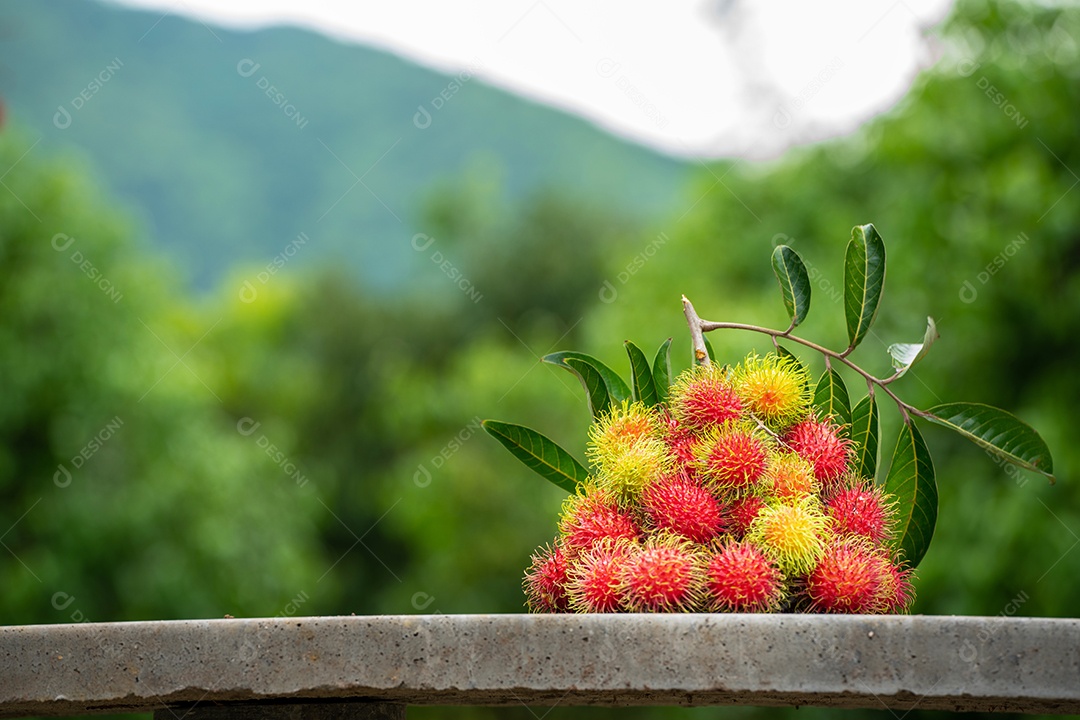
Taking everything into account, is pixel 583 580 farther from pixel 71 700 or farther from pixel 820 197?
pixel 820 197

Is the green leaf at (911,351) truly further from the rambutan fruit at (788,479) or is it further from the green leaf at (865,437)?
the rambutan fruit at (788,479)

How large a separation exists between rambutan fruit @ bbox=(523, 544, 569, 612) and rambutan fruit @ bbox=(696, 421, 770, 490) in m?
0.23

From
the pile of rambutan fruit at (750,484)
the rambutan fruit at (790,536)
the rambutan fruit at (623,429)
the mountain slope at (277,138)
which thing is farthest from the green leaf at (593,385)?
the mountain slope at (277,138)

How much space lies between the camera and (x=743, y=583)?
1.17m

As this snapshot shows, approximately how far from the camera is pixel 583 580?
4.00ft

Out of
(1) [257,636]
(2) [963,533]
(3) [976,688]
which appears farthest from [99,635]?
(2) [963,533]

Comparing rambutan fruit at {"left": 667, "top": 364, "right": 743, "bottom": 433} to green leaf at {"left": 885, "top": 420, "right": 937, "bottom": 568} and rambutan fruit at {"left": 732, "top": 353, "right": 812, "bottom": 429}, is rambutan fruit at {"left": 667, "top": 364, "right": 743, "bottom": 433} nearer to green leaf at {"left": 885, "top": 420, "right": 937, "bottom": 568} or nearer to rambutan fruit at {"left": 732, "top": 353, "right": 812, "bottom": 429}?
rambutan fruit at {"left": 732, "top": 353, "right": 812, "bottom": 429}

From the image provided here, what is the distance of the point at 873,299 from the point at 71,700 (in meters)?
1.18

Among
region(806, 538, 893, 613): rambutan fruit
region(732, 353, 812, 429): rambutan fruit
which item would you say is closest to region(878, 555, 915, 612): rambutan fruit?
region(806, 538, 893, 613): rambutan fruit

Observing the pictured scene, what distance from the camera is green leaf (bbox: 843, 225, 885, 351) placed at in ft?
4.77

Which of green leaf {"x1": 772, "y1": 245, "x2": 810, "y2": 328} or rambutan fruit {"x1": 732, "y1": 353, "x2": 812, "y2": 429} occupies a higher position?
green leaf {"x1": 772, "y1": 245, "x2": 810, "y2": 328}

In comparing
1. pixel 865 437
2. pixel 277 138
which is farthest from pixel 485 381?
pixel 277 138

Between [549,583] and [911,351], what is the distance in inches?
25.0

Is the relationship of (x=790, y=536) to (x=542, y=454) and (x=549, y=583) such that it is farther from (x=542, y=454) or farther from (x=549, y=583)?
(x=542, y=454)
